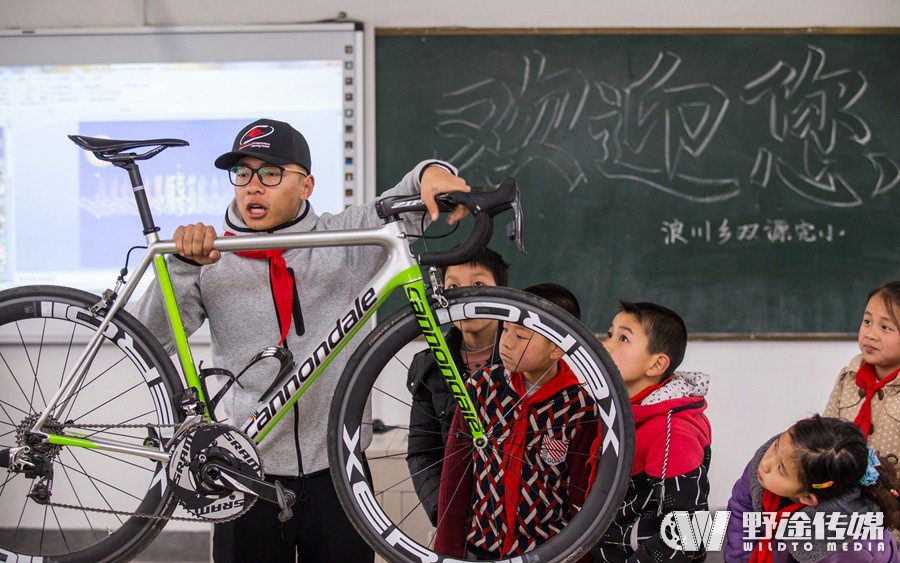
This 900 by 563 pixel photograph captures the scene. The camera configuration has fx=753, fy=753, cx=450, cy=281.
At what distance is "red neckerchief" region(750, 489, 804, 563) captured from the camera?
1.56 metres

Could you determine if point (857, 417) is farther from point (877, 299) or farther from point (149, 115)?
point (149, 115)

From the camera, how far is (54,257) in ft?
10.1

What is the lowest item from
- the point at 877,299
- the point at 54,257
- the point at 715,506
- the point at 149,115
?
the point at 715,506

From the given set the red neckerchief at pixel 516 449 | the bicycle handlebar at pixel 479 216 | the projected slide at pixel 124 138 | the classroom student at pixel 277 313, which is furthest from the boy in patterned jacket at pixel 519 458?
the projected slide at pixel 124 138

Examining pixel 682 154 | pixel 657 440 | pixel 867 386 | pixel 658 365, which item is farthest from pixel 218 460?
pixel 682 154

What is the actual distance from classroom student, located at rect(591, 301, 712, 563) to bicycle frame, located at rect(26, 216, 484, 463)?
410mm

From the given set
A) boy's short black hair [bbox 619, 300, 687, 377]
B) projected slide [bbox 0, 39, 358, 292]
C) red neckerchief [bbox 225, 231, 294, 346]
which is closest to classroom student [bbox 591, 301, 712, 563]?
boy's short black hair [bbox 619, 300, 687, 377]

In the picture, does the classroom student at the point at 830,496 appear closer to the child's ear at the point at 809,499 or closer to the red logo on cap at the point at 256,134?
the child's ear at the point at 809,499

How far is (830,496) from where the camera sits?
4.97 ft

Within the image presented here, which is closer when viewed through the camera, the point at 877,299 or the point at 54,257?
the point at 877,299

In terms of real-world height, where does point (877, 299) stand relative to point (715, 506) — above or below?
above

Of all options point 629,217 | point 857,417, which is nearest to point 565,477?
point 857,417

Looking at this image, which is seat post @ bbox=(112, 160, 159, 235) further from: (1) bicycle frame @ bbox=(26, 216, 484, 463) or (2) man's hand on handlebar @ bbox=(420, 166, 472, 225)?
(2) man's hand on handlebar @ bbox=(420, 166, 472, 225)

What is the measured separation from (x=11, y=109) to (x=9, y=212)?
42 cm
